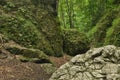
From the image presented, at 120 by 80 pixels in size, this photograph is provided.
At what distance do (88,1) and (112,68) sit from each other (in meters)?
19.8

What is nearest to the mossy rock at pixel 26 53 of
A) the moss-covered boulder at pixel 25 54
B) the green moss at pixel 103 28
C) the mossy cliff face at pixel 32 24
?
the moss-covered boulder at pixel 25 54

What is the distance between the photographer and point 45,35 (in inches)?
542

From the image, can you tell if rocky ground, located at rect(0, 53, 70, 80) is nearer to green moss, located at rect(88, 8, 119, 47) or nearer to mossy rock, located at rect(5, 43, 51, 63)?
mossy rock, located at rect(5, 43, 51, 63)

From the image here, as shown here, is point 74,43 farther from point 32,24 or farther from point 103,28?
point 103,28

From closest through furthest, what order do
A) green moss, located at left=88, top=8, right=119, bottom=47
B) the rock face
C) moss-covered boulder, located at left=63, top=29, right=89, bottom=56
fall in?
the rock face < moss-covered boulder, located at left=63, top=29, right=89, bottom=56 < green moss, located at left=88, top=8, right=119, bottom=47

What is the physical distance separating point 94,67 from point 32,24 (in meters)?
5.35

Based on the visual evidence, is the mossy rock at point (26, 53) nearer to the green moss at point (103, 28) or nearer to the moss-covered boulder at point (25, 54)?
the moss-covered boulder at point (25, 54)

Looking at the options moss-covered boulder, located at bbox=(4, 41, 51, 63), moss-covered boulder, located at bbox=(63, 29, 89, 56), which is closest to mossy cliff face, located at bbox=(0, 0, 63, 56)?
moss-covered boulder, located at bbox=(4, 41, 51, 63)

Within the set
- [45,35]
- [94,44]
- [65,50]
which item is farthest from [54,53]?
[94,44]

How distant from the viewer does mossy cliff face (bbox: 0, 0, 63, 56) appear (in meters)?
12.0

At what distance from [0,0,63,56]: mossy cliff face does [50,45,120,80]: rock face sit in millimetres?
3668

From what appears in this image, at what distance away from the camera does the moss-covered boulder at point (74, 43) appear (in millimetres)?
15849

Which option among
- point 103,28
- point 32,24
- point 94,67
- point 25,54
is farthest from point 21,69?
point 103,28

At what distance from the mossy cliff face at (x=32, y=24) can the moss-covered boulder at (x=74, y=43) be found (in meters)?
1.25
